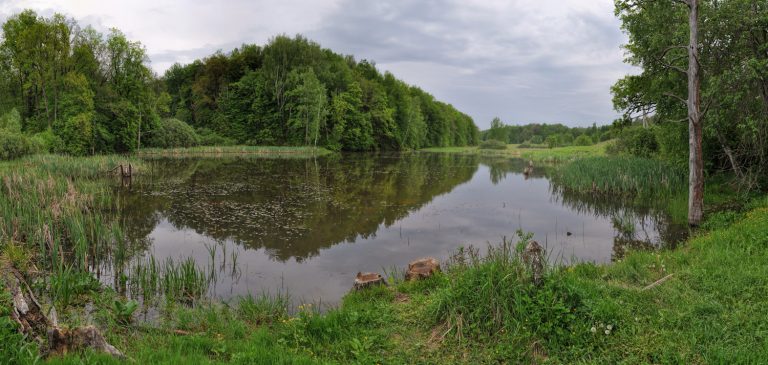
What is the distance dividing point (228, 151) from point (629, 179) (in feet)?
144

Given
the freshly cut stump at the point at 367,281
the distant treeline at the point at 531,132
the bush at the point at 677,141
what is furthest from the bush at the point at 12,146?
the distant treeline at the point at 531,132

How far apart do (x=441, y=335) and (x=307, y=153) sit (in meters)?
49.2

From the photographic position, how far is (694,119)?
1172 cm

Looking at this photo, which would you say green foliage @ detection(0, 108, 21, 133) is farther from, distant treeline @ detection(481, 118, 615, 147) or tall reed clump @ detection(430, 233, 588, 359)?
distant treeline @ detection(481, 118, 615, 147)

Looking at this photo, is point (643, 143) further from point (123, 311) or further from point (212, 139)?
point (212, 139)

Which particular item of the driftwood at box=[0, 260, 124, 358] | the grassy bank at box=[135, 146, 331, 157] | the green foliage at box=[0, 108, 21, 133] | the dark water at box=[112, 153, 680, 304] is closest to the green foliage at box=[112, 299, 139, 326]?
the driftwood at box=[0, 260, 124, 358]

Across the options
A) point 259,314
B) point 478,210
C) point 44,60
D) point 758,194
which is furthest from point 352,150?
point 259,314

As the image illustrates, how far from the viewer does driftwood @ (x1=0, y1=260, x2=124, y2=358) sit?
4.16 metres

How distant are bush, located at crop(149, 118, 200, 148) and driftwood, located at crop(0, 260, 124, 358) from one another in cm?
4710

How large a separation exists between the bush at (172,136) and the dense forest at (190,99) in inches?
4.5

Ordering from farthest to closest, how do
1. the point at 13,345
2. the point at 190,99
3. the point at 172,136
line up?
the point at 190,99
the point at 172,136
the point at 13,345

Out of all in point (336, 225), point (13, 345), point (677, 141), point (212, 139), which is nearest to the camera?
point (13, 345)

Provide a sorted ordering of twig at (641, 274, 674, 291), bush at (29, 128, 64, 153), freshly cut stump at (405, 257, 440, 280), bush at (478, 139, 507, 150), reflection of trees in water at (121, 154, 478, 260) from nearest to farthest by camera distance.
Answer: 1. twig at (641, 274, 674, 291)
2. freshly cut stump at (405, 257, 440, 280)
3. reflection of trees in water at (121, 154, 478, 260)
4. bush at (29, 128, 64, 153)
5. bush at (478, 139, 507, 150)

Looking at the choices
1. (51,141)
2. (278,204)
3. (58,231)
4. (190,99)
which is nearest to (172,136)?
(51,141)
